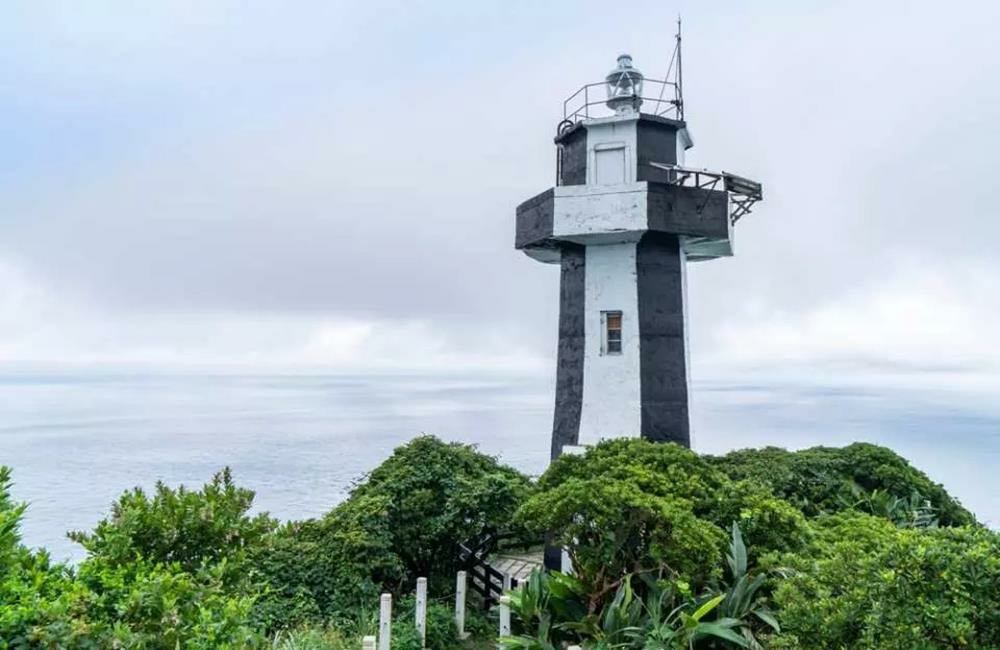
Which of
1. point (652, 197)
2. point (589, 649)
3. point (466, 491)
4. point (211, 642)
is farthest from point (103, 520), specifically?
point (652, 197)

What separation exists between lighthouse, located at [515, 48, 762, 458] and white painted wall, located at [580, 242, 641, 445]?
0.06ft

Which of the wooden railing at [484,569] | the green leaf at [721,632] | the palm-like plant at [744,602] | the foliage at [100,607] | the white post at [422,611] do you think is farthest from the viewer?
the wooden railing at [484,569]

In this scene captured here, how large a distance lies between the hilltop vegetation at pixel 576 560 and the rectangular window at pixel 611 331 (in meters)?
2.73

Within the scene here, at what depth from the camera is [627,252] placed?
12156mm

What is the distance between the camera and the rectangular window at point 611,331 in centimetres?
1223

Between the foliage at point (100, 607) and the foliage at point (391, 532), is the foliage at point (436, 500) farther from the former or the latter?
the foliage at point (100, 607)

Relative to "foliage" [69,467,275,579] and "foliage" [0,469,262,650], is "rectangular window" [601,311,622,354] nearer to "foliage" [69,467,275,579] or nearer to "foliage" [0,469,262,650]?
"foliage" [69,467,275,579]

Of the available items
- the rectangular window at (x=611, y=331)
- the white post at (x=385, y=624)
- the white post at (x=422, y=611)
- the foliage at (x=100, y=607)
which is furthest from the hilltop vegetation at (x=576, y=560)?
the rectangular window at (x=611, y=331)

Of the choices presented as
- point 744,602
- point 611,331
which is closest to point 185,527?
point 744,602

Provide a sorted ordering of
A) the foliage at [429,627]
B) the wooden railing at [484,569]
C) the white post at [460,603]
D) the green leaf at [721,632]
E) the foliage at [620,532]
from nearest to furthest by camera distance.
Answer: the green leaf at [721,632]
the foliage at [620,532]
the foliage at [429,627]
the white post at [460,603]
the wooden railing at [484,569]

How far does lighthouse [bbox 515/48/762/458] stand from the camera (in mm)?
11781

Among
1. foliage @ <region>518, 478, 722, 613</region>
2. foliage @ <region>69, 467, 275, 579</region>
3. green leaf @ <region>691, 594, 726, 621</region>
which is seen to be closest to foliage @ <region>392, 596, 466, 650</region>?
foliage @ <region>518, 478, 722, 613</region>

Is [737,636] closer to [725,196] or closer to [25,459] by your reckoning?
[725,196]

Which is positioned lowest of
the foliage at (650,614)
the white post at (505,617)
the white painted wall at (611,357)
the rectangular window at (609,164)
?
the white post at (505,617)
